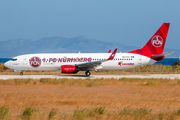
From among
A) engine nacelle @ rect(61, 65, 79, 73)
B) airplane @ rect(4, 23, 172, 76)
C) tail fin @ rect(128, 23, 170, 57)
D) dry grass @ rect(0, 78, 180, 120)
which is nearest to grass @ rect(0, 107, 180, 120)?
dry grass @ rect(0, 78, 180, 120)

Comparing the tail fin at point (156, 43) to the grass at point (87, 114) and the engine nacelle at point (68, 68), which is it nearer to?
the engine nacelle at point (68, 68)

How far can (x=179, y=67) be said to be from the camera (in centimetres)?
4838

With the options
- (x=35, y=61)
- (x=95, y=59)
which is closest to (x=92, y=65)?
(x=95, y=59)

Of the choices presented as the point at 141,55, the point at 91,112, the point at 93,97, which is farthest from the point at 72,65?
the point at 91,112

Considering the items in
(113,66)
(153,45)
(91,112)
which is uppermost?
(153,45)

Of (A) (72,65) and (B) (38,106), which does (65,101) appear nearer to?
(B) (38,106)

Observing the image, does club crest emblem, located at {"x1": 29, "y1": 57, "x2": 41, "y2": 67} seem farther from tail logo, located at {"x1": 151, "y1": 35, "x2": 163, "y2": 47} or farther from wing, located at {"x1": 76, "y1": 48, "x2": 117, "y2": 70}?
tail logo, located at {"x1": 151, "y1": 35, "x2": 163, "y2": 47}

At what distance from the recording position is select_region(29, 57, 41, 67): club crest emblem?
35.5m

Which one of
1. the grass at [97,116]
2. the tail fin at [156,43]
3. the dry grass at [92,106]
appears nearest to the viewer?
the grass at [97,116]

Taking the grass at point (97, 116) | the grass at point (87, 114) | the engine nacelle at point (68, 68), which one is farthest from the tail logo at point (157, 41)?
the grass at point (87, 114)

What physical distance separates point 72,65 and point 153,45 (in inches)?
449

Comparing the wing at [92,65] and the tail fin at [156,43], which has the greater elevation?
the tail fin at [156,43]

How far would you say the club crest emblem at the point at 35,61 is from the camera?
35.5 meters

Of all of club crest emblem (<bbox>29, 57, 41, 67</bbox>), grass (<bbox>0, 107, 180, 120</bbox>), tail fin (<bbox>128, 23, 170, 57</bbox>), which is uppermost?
tail fin (<bbox>128, 23, 170, 57</bbox>)
